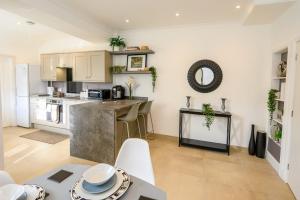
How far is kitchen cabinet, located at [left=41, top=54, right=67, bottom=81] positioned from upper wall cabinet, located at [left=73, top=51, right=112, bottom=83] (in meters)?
0.49

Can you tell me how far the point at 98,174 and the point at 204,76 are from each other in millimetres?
3247

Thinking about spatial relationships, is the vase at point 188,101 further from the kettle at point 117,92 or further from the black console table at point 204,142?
the kettle at point 117,92

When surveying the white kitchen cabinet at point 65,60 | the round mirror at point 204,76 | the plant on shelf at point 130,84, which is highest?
the white kitchen cabinet at point 65,60

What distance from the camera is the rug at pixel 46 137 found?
4038 millimetres

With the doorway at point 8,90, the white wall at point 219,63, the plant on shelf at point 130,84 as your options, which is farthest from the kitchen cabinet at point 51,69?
the plant on shelf at point 130,84

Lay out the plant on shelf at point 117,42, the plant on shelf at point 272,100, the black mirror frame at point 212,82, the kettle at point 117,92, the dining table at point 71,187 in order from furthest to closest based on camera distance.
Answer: the kettle at point 117,92, the plant on shelf at point 117,42, the black mirror frame at point 212,82, the plant on shelf at point 272,100, the dining table at point 71,187

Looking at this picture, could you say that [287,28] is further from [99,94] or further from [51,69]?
[51,69]

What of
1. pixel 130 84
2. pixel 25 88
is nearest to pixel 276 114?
pixel 130 84

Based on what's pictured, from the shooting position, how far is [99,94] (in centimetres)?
444

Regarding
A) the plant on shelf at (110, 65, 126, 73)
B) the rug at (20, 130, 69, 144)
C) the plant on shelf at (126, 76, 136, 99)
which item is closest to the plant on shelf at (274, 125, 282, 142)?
the plant on shelf at (126, 76, 136, 99)

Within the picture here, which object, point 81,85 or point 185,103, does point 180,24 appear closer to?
point 185,103

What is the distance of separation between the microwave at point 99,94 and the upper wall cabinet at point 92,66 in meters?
0.28

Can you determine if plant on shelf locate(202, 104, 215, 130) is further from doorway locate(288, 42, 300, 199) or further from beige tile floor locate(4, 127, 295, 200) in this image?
doorway locate(288, 42, 300, 199)

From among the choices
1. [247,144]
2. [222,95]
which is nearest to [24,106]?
[222,95]
